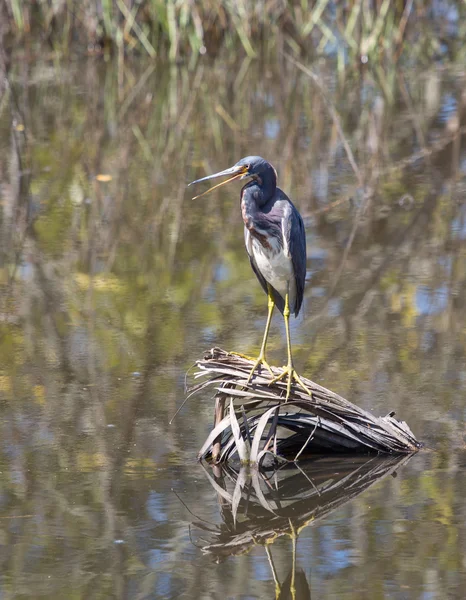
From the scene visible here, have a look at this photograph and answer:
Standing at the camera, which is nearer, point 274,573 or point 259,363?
point 274,573

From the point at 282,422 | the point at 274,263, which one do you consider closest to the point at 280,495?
the point at 282,422

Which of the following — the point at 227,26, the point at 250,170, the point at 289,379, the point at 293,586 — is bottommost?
the point at 293,586

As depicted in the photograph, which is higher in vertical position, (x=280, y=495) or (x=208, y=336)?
(x=208, y=336)

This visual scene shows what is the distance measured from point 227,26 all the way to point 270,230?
33.4 ft

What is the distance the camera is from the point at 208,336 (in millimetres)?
6230

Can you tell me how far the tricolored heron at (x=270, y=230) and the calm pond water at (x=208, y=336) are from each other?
63 cm

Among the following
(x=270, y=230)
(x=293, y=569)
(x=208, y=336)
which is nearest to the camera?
(x=293, y=569)

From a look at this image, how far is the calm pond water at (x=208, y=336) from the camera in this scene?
13.1 feet

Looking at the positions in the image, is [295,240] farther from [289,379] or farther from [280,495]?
[280,495]

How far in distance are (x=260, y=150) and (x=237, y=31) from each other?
15.3 feet

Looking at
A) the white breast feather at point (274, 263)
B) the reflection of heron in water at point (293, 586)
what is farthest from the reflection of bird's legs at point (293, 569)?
the white breast feather at point (274, 263)

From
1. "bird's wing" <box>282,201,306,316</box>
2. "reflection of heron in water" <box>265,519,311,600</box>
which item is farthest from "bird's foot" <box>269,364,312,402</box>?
"reflection of heron in water" <box>265,519,311,600</box>

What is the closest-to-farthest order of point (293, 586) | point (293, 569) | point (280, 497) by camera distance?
point (293, 586)
point (293, 569)
point (280, 497)

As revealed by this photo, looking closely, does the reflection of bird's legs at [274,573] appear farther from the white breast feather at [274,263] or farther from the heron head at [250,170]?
the heron head at [250,170]
